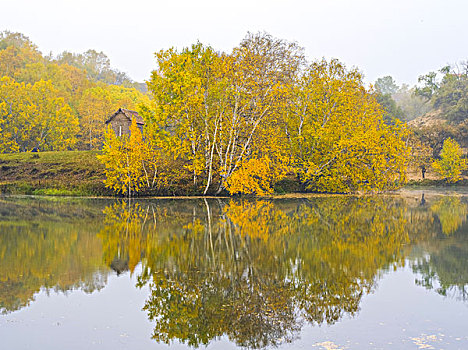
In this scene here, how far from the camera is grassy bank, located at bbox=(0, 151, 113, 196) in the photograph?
31.8 meters

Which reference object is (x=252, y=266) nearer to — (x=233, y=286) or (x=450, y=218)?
(x=233, y=286)

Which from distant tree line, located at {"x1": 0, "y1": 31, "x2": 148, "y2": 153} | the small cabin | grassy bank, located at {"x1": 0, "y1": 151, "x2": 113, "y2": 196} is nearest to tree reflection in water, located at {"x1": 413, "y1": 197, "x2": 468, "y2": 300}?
grassy bank, located at {"x1": 0, "y1": 151, "x2": 113, "y2": 196}

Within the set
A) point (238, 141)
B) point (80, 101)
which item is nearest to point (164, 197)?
point (238, 141)

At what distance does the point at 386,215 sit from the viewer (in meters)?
19.7

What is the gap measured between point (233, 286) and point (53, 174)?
106ft

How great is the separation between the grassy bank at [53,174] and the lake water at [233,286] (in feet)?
51.8

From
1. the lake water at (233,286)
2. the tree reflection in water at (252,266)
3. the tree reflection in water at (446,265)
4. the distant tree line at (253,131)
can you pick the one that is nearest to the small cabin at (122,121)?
the distant tree line at (253,131)

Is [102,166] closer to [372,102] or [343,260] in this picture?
[372,102]

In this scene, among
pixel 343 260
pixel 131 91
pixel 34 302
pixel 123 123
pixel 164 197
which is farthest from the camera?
pixel 131 91

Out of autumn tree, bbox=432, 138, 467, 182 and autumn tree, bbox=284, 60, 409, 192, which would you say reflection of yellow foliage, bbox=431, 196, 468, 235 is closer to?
autumn tree, bbox=284, 60, 409, 192

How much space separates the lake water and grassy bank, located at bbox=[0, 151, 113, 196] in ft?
51.8

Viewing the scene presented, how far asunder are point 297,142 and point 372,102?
11.3m

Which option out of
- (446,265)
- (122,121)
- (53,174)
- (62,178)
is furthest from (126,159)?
(122,121)

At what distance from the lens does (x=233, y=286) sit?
317 inches
